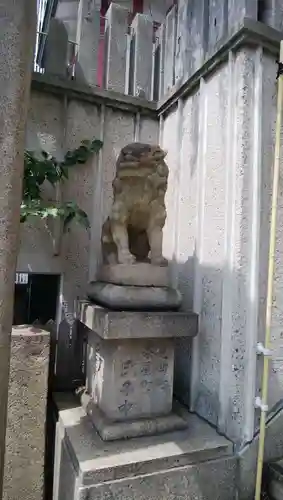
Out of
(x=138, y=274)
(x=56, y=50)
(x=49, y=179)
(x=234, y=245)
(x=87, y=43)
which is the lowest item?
(x=138, y=274)

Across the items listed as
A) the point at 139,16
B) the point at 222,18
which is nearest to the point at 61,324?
the point at 222,18

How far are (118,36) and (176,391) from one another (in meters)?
2.96

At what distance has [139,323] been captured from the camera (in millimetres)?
1871

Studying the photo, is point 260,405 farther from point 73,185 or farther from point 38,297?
point 73,185

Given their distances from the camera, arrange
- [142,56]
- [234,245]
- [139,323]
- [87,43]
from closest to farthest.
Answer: [139,323] < [234,245] < [87,43] < [142,56]

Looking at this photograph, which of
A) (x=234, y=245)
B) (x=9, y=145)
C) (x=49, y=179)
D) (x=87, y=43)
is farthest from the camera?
(x=87, y=43)

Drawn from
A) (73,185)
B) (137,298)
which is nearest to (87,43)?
(73,185)

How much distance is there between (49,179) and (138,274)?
103 centimetres

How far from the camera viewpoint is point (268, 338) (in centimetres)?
189

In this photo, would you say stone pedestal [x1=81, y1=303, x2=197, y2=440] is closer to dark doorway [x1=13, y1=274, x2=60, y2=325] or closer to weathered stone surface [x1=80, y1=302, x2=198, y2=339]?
weathered stone surface [x1=80, y1=302, x2=198, y2=339]

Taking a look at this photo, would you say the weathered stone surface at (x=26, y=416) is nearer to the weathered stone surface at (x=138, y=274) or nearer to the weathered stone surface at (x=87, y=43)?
the weathered stone surface at (x=138, y=274)

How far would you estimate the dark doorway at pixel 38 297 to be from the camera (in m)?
2.72

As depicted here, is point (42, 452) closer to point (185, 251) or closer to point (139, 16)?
point (185, 251)

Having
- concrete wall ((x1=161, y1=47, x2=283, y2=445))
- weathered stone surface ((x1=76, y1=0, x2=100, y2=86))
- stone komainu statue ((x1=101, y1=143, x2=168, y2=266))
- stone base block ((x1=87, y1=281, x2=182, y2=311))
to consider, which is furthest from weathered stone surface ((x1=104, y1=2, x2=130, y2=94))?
stone base block ((x1=87, y1=281, x2=182, y2=311))
